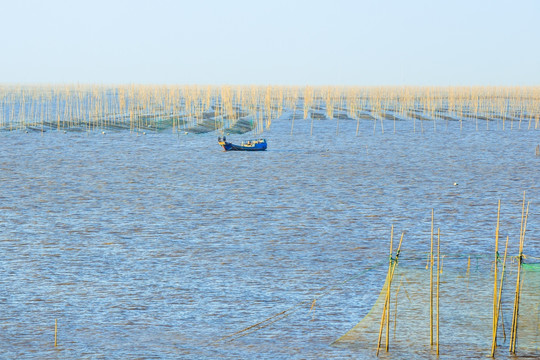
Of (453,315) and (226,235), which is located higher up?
(453,315)

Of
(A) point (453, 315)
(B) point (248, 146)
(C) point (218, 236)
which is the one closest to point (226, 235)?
(C) point (218, 236)

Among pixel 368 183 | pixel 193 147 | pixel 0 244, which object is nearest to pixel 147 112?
pixel 193 147

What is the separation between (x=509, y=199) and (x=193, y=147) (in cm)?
1877

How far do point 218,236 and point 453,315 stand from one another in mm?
6859

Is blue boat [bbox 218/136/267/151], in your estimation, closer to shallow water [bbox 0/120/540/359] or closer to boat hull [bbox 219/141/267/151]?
boat hull [bbox 219/141/267/151]

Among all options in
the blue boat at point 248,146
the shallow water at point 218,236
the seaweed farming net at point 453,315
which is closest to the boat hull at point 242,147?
the blue boat at point 248,146

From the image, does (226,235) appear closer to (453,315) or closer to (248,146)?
(453,315)

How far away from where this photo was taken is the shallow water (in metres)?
11.4

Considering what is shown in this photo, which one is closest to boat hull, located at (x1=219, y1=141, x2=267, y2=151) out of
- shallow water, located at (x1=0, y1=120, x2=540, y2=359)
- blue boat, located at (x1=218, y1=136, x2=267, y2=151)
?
Answer: blue boat, located at (x1=218, y1=136, x2=267, y2=151)

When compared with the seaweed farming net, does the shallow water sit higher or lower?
lower

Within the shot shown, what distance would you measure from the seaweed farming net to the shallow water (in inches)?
12.5

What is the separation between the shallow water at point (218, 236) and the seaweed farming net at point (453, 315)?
318 mm

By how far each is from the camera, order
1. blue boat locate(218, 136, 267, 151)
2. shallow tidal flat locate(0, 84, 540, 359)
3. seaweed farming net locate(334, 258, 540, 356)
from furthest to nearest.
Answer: blue boat locate(218, 136, 267, 151), shallow tidal flat locate(0, 84, 540, 359), seaweed farming net locate(334, 258, 540, 356)

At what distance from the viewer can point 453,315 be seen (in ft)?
39.9
